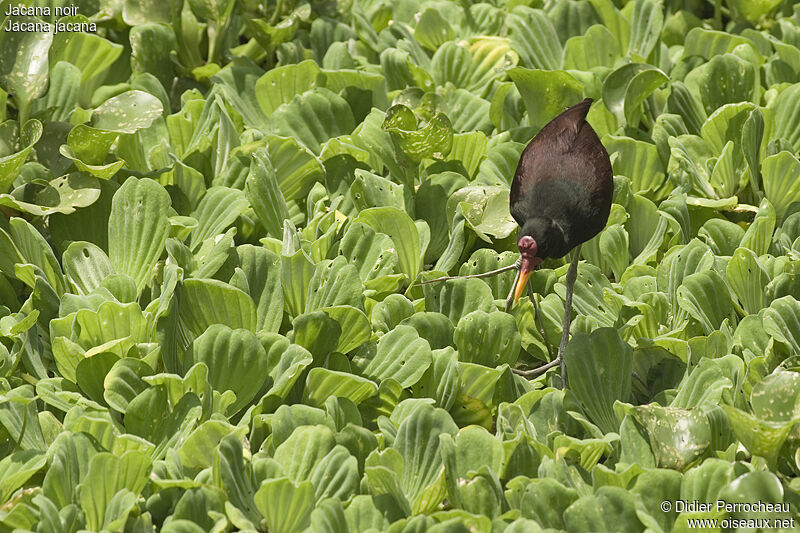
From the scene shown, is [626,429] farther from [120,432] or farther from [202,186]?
[202,186]

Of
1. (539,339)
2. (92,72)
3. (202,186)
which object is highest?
(92,72)

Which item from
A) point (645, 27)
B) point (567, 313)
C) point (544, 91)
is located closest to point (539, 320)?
point (567, 313)

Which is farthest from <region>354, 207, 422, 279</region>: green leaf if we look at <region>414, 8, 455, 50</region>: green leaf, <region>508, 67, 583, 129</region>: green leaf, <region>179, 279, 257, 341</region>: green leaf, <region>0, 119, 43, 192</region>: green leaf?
<region>414, 8, 455, 50</region>: green leaf

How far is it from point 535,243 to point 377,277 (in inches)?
16.7

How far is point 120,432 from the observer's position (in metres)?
2.10

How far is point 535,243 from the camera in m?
2.42

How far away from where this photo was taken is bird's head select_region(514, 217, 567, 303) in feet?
7.93

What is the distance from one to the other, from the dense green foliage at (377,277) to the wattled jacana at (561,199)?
0.47ft

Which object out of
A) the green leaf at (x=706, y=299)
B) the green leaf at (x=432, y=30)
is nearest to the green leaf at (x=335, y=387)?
the green leaf at (x=706, y=299)

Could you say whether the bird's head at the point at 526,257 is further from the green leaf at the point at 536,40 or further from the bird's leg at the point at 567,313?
the green leaf at the point at 536,40

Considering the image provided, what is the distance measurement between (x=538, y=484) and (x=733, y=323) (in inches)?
36.3

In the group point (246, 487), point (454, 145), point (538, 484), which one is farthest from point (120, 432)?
point (454, 145)

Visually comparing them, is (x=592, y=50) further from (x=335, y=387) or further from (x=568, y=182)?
(x=335, y=387)

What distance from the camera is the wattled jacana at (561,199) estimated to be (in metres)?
2.45
